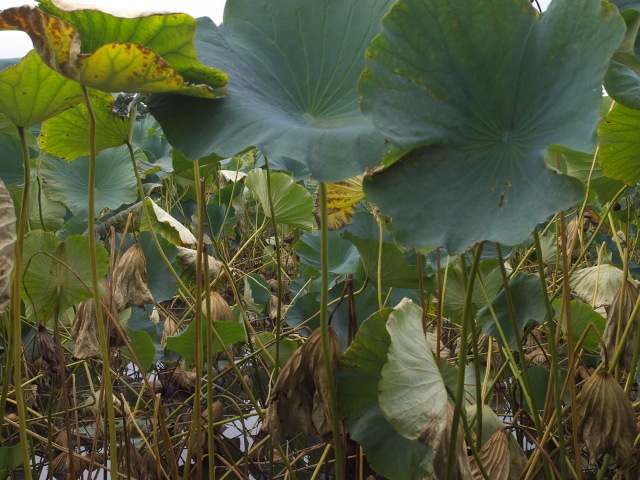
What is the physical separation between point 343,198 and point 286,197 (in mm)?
287

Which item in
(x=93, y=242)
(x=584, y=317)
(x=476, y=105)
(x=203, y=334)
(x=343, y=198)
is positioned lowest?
Answer: (x=584, y=317)

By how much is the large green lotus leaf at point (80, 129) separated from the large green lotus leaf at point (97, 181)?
2.03 ft

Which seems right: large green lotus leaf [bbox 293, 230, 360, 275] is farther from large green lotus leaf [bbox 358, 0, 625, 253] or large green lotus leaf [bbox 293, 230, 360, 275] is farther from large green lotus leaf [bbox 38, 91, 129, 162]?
large green lotus leaf [bbox 358, 0, 625, 253]

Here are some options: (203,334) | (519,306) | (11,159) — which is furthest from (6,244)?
(11,159)

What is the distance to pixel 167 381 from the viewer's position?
1.65 m

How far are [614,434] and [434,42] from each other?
624 mm

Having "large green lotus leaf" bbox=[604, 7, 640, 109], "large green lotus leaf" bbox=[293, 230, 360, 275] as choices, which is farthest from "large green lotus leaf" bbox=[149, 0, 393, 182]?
"large green lotus leaf" bbox=[293, 230, 360, 275]

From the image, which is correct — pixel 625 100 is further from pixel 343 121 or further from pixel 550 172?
pixel 343 121

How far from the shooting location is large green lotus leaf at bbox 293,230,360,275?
54.3 inches

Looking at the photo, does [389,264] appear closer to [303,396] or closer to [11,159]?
[303,396]

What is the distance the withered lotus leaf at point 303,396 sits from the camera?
630 mm

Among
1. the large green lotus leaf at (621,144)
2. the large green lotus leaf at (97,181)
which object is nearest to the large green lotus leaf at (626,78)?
the large green lotus leaf at (621,144)

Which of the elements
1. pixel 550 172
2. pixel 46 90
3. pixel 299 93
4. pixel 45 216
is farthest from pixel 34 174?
pixel 550 172

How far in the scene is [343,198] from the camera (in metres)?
1.14
